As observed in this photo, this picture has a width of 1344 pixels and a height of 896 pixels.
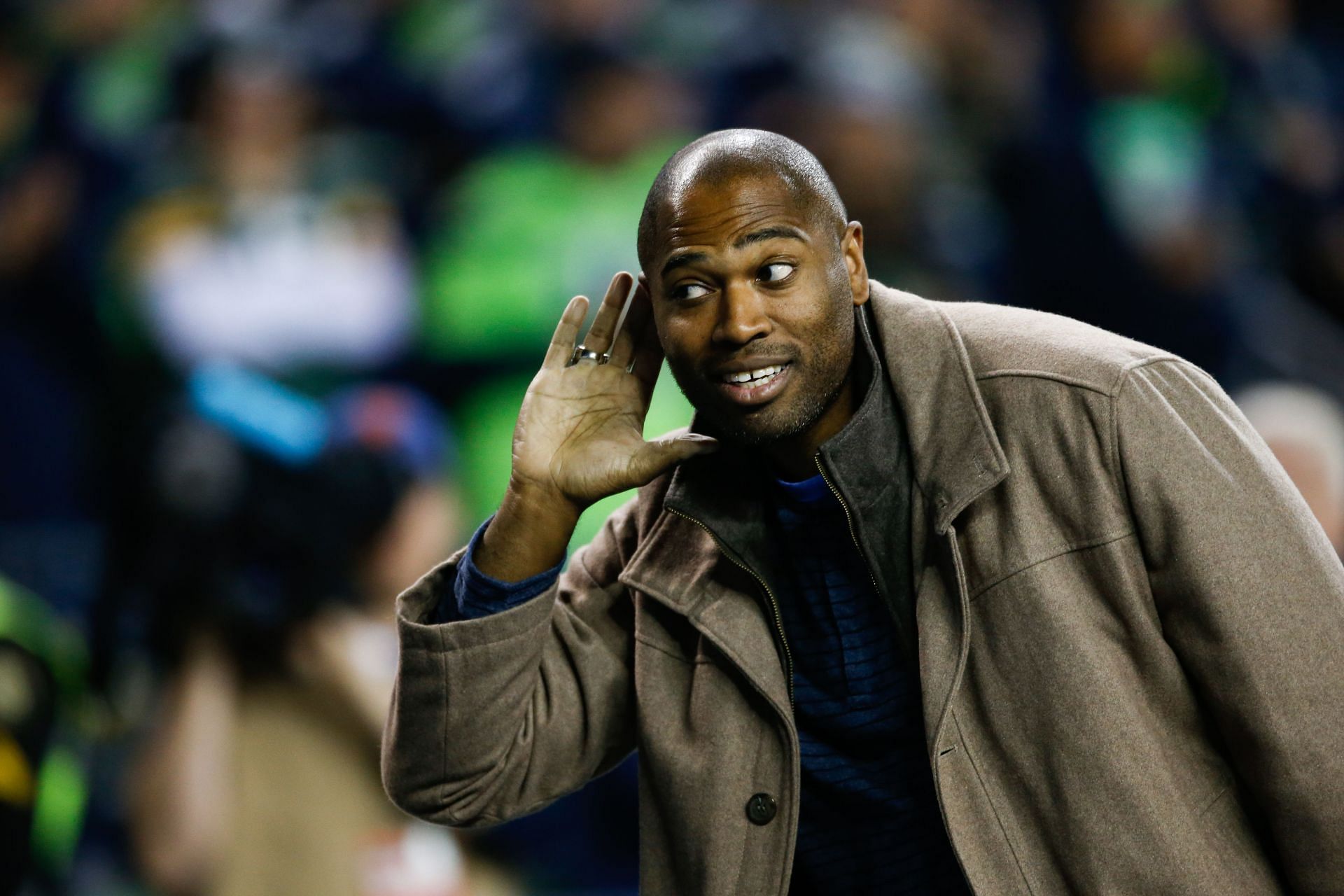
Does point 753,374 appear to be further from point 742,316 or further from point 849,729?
point 849,729

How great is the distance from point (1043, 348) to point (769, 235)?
0.38 m

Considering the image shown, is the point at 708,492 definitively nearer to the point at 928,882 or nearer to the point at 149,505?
the point at 928,882

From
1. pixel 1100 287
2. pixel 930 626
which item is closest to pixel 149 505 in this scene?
pixel 930 626

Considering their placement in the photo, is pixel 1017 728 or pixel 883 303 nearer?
pixel 1017 728

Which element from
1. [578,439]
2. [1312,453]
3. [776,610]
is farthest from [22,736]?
[1312,453]

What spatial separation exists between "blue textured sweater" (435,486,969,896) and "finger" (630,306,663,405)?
347mm

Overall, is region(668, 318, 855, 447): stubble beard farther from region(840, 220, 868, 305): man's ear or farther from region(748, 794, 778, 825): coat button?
region(748, 794, 778, 825): coat button

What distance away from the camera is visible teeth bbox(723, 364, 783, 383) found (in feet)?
6.27

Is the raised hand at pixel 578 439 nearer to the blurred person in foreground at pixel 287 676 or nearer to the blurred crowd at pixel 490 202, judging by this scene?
the blurred person in foreground at pixel 287 676

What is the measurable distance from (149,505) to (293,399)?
90cm

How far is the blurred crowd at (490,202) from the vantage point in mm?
5105

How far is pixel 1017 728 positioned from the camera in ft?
5.76

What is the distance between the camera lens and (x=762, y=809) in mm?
1911

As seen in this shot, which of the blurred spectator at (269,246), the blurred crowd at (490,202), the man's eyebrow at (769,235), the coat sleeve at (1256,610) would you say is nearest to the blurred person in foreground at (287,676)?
the blurred crowd at (490,202)
